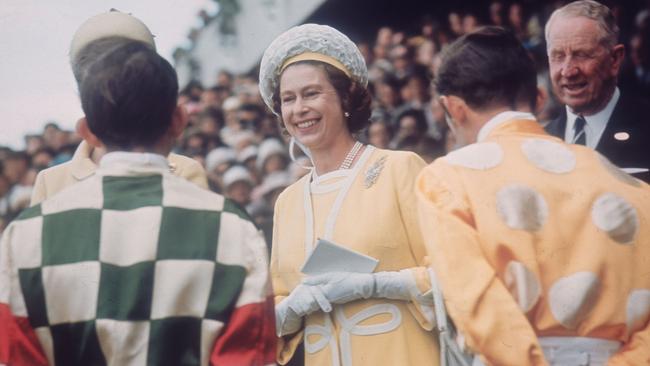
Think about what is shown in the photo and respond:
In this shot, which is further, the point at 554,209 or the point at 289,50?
the point at 289,50

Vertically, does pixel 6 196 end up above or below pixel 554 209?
below

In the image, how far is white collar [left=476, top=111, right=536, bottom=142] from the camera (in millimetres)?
3221

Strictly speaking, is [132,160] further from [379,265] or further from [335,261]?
[379,265]

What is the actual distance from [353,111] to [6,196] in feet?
18.0

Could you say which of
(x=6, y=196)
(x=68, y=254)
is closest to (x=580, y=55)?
(x=68, y=254)

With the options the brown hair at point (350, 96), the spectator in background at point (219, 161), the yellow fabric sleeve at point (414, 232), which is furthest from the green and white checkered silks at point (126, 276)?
the spectator in background at point (219, 161)

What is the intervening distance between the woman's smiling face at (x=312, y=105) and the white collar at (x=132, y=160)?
4.27 ft

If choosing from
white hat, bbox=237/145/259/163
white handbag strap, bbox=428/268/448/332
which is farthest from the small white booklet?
white hat, bbox=237/145/259/163

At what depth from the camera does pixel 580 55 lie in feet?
14.5

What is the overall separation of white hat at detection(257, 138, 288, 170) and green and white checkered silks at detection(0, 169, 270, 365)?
6125 millimetres

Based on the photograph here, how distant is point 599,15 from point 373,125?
3.89 metres

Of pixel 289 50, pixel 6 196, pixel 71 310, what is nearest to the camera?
pixel 71 310

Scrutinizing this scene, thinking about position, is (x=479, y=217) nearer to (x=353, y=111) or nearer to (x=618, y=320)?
(x=618, y=320)

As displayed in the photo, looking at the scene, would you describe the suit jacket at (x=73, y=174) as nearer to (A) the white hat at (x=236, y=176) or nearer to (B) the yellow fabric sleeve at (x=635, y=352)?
(B) the yellow fabric sleeve at (x=635, y=352)
